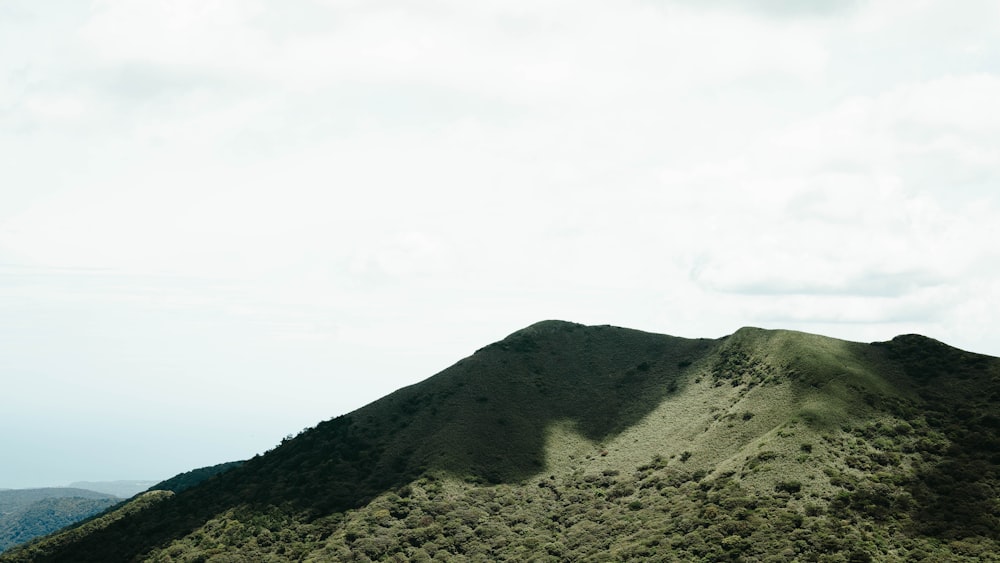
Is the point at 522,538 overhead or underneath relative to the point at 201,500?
underneath

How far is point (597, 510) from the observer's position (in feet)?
327

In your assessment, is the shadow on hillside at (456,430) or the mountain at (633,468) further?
the shadow on hillside at (456,430)

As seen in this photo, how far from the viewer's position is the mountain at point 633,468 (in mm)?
78125

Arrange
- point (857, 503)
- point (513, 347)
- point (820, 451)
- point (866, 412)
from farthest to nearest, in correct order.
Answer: point (513, 347) → point (866, 412) → point (820, 451) → point (857, 503)

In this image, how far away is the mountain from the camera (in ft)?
256

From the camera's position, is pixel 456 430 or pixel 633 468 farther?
pixel 456 430

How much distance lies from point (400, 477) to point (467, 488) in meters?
13.7

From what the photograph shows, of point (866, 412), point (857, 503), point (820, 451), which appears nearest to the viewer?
point (857, 503)

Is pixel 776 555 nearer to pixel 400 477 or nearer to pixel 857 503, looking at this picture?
pixel 857 503

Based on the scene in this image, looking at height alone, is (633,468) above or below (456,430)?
below

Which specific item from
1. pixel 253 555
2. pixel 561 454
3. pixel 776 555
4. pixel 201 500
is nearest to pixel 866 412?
pixel 776 555

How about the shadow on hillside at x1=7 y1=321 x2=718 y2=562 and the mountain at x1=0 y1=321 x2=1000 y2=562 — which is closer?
the mountain at x1=0 y1=321 x2=1000 y2=562

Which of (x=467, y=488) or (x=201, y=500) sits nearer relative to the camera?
(x=467, y=488)

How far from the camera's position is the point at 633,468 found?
109312 mm
